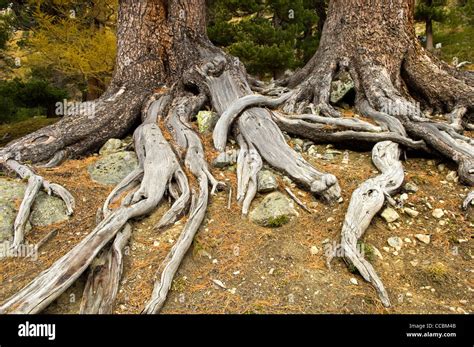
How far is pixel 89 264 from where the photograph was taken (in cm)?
373

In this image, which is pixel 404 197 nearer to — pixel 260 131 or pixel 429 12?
pixel 260 131

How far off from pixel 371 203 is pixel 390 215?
0.96 feet

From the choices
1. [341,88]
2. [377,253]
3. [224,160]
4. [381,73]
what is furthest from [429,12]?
[377,253]

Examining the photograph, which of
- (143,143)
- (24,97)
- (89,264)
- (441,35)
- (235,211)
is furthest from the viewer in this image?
(441,35)

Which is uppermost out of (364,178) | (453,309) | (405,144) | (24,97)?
(405,144)

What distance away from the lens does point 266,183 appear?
15.8 feet

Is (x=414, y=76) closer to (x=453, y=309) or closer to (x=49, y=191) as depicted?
(x=453, y=309)

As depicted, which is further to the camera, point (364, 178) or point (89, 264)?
point (364, 178)

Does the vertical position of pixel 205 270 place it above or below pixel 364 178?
below

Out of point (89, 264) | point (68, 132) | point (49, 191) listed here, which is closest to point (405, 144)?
point (89, 264)

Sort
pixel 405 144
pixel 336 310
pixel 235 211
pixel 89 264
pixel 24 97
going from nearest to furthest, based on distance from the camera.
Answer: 1. pixel 336 310
2. pixel 89 264
3. pixel 235 211
4. pixel 405 144
5. pixel 24 97

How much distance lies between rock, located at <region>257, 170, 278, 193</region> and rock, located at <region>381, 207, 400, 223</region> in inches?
52.2

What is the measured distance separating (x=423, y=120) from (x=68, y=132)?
576 centimetres

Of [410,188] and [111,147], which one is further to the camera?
[111,147]
